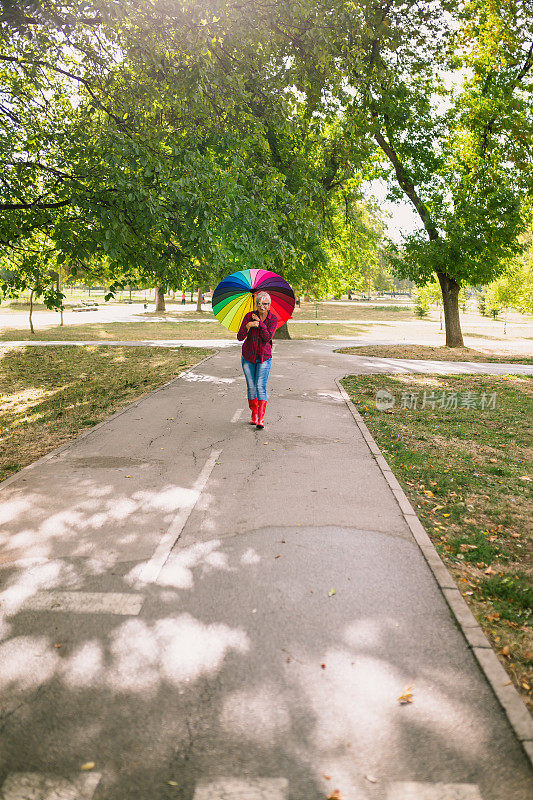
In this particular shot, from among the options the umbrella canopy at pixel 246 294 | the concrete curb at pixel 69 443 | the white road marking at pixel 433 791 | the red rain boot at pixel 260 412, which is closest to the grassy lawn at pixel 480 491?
the white road marking at pixel 433 791

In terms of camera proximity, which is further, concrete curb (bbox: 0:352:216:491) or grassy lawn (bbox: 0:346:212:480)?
grassy lawn (bbox: 0:346:212:480)

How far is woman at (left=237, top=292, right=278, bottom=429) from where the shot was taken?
25.6ft

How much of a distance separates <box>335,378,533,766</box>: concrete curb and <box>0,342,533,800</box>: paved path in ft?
0.20

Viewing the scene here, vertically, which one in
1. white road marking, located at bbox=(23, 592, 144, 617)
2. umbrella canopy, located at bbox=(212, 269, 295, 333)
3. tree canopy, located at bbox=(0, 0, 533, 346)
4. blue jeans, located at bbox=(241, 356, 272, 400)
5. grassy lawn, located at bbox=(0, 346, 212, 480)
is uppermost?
tree canopy, located at bbox=(0, 0, 533, 346)

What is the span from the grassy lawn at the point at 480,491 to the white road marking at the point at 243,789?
1.48 metres

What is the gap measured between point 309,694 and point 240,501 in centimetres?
278

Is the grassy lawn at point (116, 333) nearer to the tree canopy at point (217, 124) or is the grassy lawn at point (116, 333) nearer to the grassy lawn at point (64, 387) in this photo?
the grassy lawn at point (64, 387)

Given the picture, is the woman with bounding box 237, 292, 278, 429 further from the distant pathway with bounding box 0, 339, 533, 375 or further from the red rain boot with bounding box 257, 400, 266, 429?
the distant pathway with bounding box 0, 339, 533, 375

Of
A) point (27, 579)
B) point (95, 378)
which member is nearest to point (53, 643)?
point (27, 579)

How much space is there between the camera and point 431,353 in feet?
65.7

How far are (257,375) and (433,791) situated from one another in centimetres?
634

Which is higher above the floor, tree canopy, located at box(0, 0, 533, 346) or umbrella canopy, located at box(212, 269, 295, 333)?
tree canopy, located at box(0, 0, 533, 346)

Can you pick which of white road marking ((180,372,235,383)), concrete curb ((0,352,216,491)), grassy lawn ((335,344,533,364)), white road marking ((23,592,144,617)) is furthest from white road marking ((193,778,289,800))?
grassy lawn ((335,344,533,364))

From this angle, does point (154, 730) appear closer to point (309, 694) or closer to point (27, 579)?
point (309, 694)
